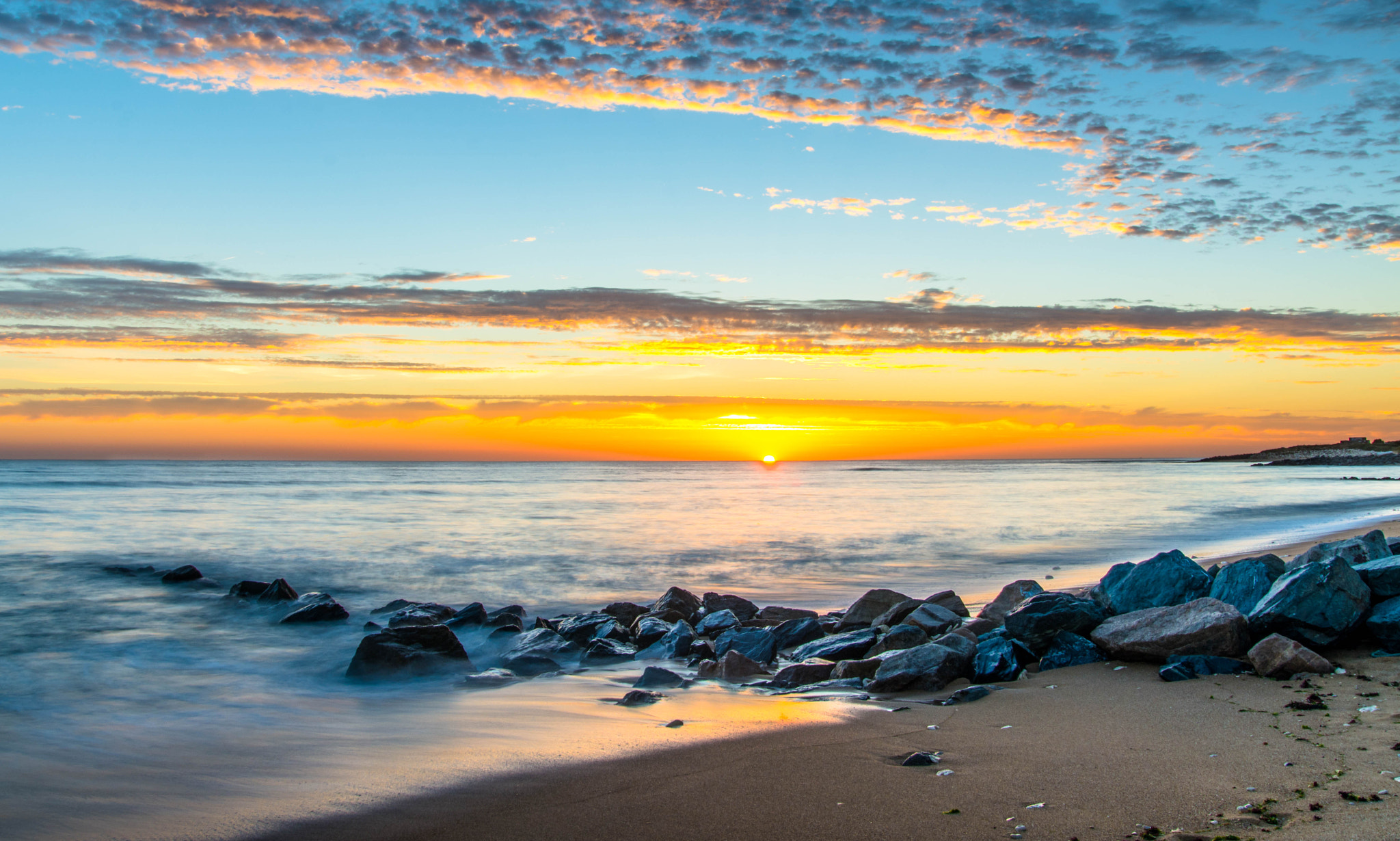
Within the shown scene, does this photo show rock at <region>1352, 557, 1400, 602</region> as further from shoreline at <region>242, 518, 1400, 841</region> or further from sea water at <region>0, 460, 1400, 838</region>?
sea water at <region>0, 460, 1400, 838</region>

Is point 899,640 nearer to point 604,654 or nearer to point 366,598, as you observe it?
point 604,654

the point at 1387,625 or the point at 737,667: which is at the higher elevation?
the point at 1387,625

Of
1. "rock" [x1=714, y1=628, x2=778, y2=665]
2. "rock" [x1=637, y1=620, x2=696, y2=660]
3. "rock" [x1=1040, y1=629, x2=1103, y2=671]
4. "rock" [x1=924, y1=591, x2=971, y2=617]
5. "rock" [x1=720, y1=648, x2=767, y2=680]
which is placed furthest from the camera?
"rock" [x1=924, y1=591, x2=971, y2=617]

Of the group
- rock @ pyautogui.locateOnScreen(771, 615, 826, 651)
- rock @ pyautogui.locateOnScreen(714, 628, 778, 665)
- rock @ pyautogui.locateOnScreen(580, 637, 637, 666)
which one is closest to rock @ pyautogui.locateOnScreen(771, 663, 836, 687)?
rock @ pyautogui.locateOnScreen(714, 628, 778, 665)

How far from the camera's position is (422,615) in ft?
35.2

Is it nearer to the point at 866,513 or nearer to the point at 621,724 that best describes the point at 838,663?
the point at 621,724

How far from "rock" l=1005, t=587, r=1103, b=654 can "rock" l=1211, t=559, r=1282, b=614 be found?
1115 mm

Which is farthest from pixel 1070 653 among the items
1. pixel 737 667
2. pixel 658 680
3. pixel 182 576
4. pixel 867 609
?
pixel 182 576

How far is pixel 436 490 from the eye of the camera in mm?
52656

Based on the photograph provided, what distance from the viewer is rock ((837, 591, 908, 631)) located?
9.68m

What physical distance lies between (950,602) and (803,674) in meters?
3.89

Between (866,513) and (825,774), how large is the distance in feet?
91.9

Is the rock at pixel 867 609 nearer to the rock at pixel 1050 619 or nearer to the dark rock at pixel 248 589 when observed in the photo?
the rock at pixel 1050 619

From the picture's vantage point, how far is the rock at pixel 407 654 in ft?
25.9
